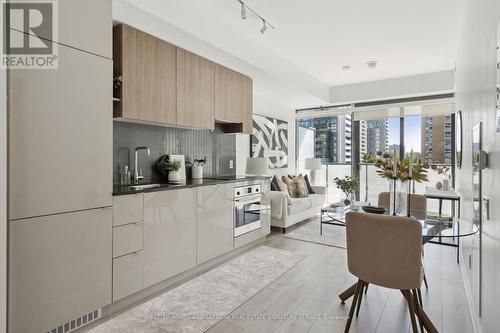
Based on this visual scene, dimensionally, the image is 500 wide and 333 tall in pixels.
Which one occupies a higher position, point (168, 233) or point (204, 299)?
point (168, 233)

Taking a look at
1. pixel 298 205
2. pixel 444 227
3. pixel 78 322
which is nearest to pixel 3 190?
pixel 78 322

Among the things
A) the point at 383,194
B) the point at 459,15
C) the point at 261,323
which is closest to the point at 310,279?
the point at 261,323

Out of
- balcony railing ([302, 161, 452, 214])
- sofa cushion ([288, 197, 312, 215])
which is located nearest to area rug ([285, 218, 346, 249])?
→ sofa cushion ([288, 197, 312, 215])

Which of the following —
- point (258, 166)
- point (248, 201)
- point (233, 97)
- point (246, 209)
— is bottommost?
point (246, 209)

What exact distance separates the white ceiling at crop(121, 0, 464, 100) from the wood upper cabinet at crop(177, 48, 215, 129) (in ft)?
1.09

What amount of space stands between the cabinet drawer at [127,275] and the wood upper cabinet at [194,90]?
1.45m

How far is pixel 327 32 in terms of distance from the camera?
11.7 ft

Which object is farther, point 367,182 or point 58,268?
point 367,182

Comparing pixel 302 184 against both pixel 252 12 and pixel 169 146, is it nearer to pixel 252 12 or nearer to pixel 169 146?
pixel 169 146

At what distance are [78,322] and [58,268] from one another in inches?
18.7

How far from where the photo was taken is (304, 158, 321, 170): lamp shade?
655 centimetres

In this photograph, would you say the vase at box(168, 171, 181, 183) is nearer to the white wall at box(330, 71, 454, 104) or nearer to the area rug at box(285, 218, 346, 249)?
the area rug at box(285, 218, 346, 249)

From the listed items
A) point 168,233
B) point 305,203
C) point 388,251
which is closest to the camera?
point 388,251

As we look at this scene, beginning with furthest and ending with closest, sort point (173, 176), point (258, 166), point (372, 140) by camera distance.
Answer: point (372, 140)
point (258, 166)
point (173, 176)
